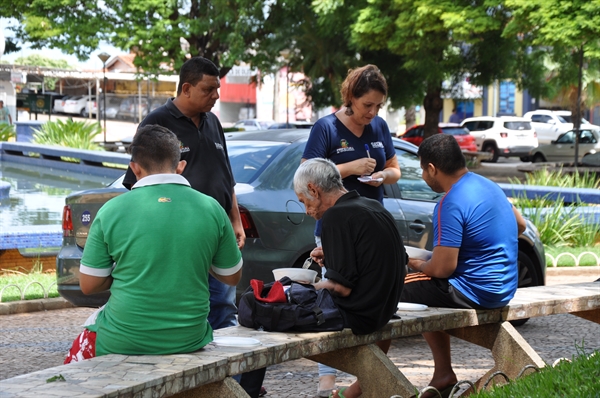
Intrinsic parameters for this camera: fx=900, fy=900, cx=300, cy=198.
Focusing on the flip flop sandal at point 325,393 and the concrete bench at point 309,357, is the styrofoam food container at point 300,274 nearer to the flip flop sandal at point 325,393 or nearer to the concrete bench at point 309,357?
the concrete bench at point 309,357

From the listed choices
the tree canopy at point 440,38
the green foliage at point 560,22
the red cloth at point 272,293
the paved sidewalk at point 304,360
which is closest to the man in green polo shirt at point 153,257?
→ the red cloth at point 272,293

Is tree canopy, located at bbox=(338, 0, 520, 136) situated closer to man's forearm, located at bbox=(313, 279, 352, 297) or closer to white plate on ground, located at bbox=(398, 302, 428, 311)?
white plate on ground, located at bbox=(398, 302, 428, 311)

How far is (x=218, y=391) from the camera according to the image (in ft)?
13.2

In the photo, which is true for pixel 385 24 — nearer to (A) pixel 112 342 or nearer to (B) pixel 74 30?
(B) pixel 74 30

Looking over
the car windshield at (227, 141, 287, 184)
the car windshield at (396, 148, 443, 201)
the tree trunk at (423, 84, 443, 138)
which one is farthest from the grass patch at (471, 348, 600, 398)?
the tree trunk at (423, 84, 443, 138)

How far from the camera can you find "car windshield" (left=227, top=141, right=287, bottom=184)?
23.0ft

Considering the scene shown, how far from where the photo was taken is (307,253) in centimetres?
675

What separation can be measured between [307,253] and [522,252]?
2.10m

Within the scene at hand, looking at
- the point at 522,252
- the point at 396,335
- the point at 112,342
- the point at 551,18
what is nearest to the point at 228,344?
the point at 112,342

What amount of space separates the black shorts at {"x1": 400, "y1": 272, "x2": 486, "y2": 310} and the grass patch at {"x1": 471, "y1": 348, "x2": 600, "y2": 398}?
587 mm

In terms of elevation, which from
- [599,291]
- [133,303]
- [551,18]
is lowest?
[599,291]

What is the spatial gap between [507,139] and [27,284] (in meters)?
33.2

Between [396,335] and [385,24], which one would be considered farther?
[385,24]

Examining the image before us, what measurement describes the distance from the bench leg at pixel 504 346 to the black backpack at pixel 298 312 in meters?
1.15
